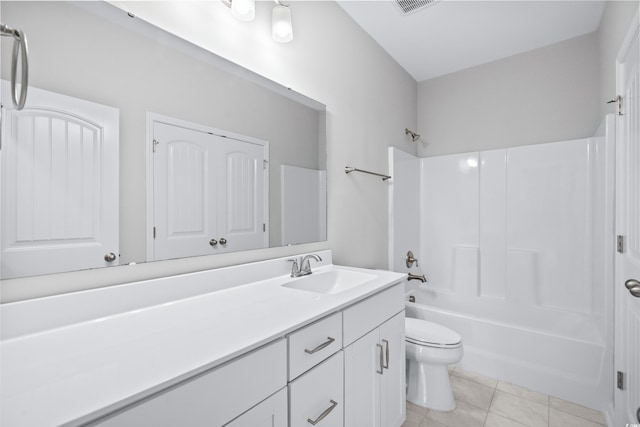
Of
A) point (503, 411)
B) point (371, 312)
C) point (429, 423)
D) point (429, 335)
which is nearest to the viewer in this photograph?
point (371, 312)

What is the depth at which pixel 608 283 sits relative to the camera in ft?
6.10

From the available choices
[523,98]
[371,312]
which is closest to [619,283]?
[371,312]

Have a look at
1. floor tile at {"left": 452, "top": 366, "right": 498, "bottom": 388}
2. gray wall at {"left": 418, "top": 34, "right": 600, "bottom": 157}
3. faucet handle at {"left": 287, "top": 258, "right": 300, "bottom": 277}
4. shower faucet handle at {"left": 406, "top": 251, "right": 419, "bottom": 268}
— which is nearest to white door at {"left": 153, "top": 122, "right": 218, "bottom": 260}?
faucet handle at {"left": 287, "top": 258, "right": 300, "bottom": 277}

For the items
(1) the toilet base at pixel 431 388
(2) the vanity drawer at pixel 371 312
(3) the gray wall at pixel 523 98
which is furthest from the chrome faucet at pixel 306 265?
(3) the gray wall at pixel 523 98

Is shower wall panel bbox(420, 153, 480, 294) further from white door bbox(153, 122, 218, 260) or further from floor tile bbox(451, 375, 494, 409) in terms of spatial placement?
white door bbox(153, 122, 218, 260)

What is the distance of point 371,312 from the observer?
1.27 m

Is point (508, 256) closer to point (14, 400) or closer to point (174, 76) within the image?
point (174, 76)

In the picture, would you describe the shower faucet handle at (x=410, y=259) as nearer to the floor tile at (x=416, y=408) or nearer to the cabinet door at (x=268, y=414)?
the floor tile at (x=416, y=408)

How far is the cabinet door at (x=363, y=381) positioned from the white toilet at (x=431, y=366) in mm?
624

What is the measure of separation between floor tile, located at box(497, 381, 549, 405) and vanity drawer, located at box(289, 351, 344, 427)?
1.60m

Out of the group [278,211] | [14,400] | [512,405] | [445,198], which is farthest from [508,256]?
[14,400]

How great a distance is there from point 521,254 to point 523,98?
1.34 metres

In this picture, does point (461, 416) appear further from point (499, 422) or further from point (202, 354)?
point (202, 354)

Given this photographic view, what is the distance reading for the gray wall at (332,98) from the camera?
3.49 feet
